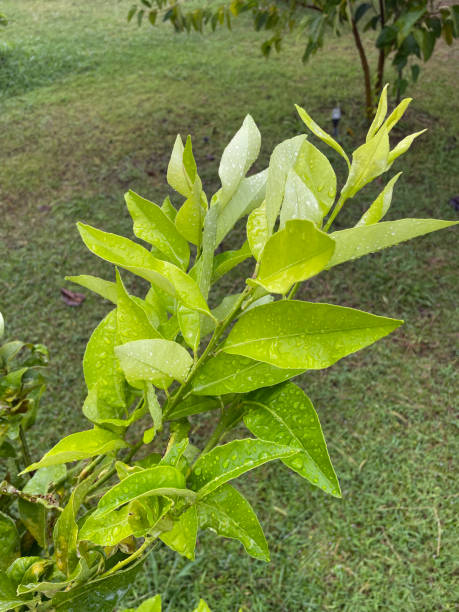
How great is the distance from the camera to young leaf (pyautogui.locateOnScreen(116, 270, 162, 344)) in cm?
39

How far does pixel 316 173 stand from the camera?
0.40 m

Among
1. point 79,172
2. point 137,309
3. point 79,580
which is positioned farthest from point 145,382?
point 79,172

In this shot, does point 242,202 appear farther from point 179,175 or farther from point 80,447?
point 80,447

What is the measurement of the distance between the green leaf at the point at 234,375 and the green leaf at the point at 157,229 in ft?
0.31

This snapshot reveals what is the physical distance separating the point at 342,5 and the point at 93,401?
2.37 metres

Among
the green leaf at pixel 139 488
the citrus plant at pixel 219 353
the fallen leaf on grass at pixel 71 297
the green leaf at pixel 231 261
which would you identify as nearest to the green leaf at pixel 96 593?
the citrus plant at pixel 219 353

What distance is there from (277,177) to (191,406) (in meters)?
0.19

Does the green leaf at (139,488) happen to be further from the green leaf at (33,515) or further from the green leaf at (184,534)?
the green leaf at (33,515)

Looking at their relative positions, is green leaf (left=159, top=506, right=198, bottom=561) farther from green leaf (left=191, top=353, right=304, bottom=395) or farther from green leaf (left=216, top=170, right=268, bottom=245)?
green leaf (left=216, top=170, right=268, bottom=245)

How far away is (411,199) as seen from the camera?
2.78 metres

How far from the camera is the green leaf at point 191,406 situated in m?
0.43

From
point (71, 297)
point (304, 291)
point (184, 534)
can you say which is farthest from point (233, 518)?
point (71, 297)

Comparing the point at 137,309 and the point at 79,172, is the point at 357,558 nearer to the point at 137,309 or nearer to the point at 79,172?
the point at 137,309

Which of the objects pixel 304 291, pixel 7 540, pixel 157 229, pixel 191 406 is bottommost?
pixel 304 291
